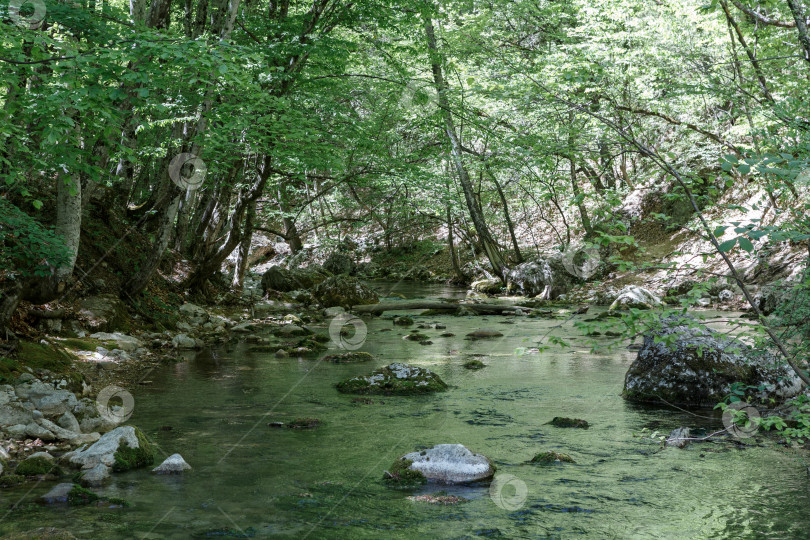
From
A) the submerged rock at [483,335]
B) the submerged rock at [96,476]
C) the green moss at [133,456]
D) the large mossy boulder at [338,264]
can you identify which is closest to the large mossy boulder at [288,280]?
the large mossy boulder at [338,264]

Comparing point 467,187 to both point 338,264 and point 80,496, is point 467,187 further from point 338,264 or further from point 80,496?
point 80,496

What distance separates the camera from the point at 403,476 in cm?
441

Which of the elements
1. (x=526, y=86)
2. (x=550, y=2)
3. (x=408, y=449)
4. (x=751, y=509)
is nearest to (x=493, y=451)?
(x=408, y=449)

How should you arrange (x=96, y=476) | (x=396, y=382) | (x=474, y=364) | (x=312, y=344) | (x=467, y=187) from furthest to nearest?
(x=467, y=187) → (x=312, y=344) → (x=474, y=364) → (x=396, y=382) → (x=96, y=476)

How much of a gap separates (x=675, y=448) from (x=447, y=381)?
125 inches

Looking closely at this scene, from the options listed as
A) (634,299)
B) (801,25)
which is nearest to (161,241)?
(801,25)

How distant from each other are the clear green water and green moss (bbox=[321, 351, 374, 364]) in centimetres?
122

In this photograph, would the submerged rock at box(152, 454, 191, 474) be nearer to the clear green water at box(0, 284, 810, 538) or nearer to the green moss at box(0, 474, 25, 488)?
the clear green water at box(0, 284, 810, 538)

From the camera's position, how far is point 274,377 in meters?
7.97

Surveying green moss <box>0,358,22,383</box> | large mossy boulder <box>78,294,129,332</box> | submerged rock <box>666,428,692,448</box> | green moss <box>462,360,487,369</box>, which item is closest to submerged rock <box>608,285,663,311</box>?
green moss <box>462,360,487,369</box>

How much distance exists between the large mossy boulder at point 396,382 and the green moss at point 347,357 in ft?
5.07

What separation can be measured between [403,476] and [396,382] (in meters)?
2.90

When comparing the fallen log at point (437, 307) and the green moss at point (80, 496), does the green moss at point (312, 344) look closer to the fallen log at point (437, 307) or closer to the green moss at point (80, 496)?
the fallen log at point (437, 307)

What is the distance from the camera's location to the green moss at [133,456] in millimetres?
4445
